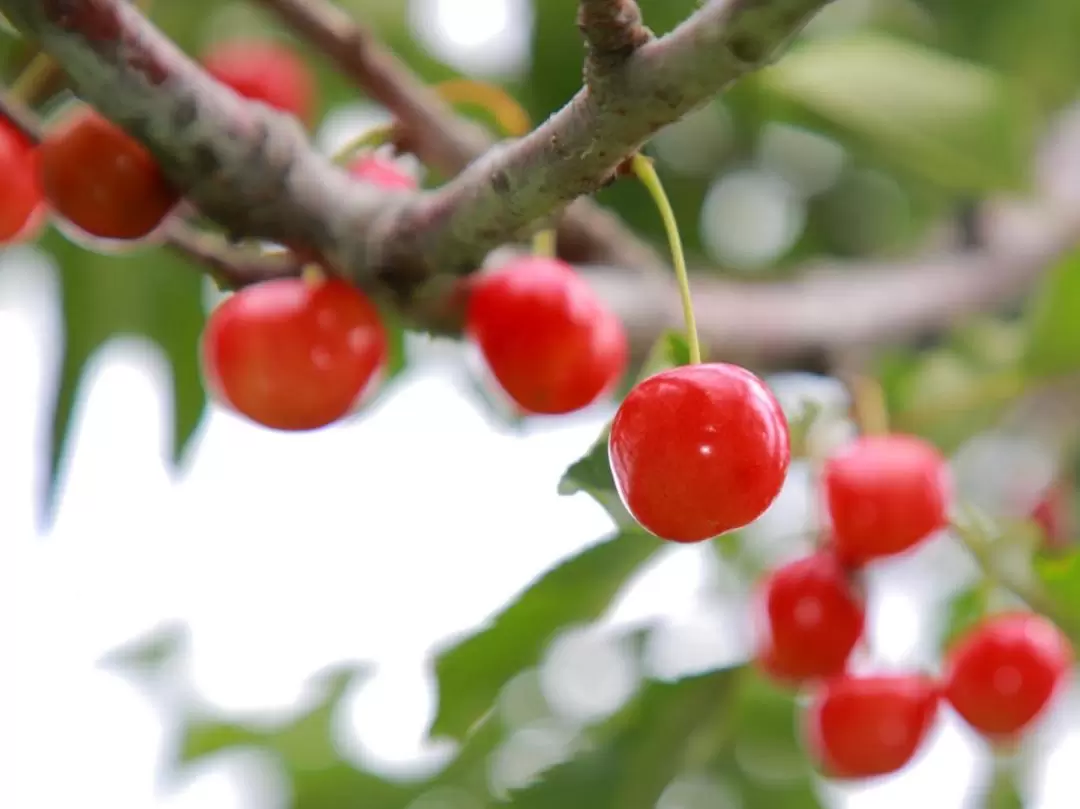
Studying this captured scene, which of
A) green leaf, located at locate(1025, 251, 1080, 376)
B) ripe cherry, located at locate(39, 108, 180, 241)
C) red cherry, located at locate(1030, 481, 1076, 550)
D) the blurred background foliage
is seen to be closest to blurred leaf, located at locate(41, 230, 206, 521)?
the blurred background foliage

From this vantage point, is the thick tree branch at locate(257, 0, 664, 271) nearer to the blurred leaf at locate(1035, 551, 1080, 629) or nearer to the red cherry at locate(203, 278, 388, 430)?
the red cherry at locate(203, 278, 388, 430)

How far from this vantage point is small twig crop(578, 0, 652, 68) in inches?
12.4

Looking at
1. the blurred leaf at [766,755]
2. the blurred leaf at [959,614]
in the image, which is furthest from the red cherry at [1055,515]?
the blurred leaf at [766,755]

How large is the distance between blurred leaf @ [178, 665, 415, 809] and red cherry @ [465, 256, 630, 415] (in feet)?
2.02

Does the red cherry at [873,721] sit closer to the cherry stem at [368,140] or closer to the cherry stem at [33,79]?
the cherry stem at [368,140]

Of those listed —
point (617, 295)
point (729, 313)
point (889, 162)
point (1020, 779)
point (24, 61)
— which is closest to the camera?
point (24, 61)

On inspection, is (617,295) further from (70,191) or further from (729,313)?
(70,191)

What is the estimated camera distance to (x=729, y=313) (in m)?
0.91

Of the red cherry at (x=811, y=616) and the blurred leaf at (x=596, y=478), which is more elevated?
the blurred leaf at (x=596, y=478)

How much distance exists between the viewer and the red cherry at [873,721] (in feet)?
2.34

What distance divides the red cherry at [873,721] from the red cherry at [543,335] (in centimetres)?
29

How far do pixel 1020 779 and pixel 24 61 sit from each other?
3.40 feet

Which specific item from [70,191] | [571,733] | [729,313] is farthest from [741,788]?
[70,191]

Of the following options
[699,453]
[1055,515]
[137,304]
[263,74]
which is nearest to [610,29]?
[699,453]
